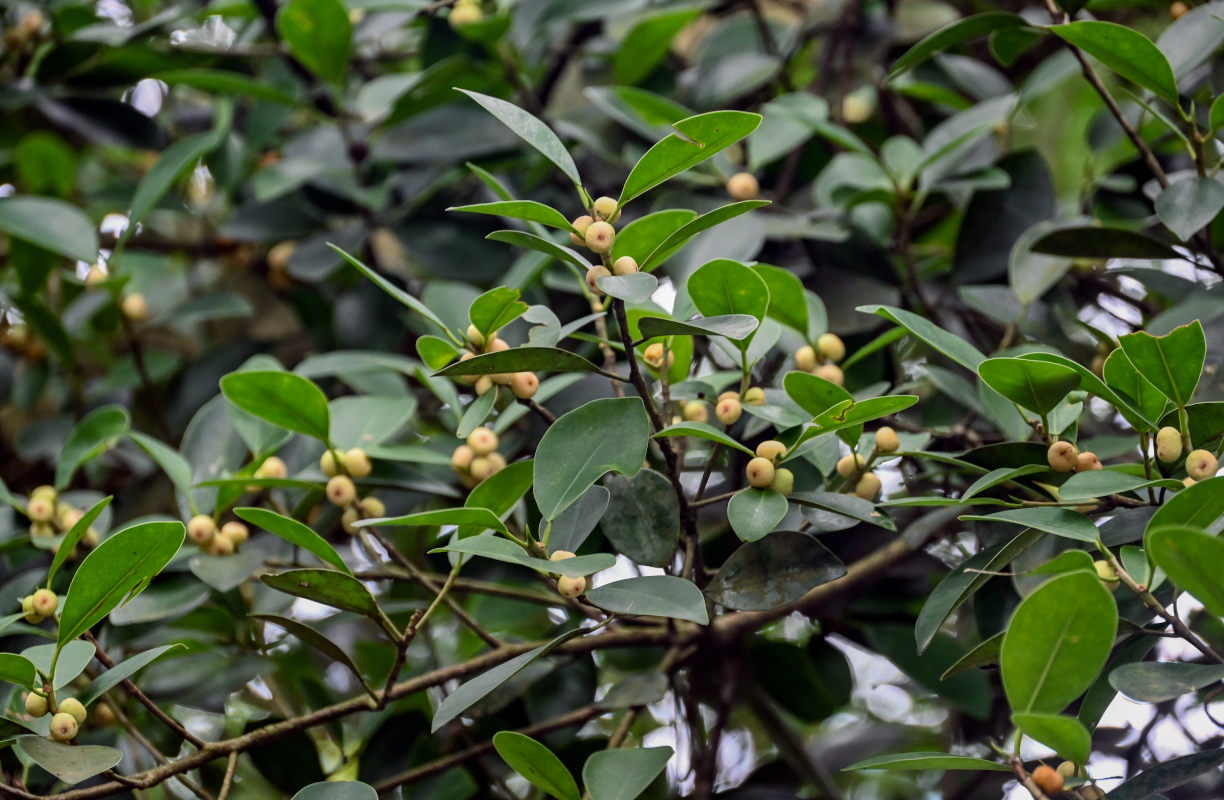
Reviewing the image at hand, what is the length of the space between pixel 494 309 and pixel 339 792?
30 centimetres

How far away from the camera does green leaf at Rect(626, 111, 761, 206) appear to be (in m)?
0.54

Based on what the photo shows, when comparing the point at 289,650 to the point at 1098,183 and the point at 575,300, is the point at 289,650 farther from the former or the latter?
the point at 1098,183

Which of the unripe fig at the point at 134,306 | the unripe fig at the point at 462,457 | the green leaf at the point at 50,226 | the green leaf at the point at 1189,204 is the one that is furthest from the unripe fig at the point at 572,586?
the unripe fig at the point at 134,306

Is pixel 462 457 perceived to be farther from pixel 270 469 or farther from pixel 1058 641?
pixel 1058 641

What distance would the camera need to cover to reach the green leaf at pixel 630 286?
0.52 meters

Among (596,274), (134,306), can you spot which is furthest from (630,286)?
(134,306)

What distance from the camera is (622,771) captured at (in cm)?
62

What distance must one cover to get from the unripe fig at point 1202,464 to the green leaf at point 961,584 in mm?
93

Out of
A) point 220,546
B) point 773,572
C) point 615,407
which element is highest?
point 615,407

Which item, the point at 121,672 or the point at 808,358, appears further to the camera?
the point at 808,358

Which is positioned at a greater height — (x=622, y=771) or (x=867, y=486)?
(x=867, y=486)

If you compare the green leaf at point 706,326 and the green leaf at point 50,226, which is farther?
the green leaf at point 50,226

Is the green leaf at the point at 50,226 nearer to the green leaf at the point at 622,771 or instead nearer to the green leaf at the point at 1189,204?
the green leaf at the point at 622,771

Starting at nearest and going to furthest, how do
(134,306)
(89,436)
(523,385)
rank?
(523,385) → (89,436) → (134,306)
